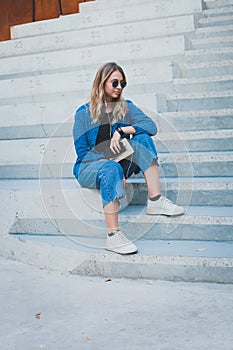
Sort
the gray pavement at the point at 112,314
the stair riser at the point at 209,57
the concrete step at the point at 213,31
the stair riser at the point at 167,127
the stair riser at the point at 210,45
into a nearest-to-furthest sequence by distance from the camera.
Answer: the gray pavement at the point at 112,314, the stair riser at the point at 167,127, the stair riser at the point at 209,57, the stair riser at the point at 210,45, the concrete step at the point at 213,31

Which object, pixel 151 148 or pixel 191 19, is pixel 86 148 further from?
pixel 191 19

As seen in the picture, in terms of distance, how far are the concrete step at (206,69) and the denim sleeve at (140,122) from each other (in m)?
1.70

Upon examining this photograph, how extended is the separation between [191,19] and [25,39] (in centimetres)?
194

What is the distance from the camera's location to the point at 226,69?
14.8ft

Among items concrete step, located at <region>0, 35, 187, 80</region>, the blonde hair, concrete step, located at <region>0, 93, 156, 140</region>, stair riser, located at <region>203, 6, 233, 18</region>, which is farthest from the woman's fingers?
stair riser, located at <region>203, 6, 233, 18</region>

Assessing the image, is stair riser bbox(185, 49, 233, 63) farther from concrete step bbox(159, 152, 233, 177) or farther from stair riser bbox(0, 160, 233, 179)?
stair riser bbox(0, 160, 233, 179)

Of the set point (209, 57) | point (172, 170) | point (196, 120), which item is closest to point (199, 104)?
point (196, 120)

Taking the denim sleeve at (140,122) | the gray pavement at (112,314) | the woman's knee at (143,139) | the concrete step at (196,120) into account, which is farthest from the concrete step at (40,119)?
the gray pavement at (112,314)

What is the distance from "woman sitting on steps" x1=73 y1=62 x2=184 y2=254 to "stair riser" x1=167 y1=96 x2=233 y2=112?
3.81 ft

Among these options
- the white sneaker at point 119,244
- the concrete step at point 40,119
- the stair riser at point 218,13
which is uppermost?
the stair riser at point 218,13

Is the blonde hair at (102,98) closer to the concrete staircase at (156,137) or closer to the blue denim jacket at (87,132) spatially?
the blue denim jacket at (87,132)

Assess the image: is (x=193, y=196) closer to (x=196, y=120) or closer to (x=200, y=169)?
(x=200, y=169)

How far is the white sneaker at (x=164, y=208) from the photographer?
287cm

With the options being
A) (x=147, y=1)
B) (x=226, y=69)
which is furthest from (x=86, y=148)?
(x=147, y=1)
